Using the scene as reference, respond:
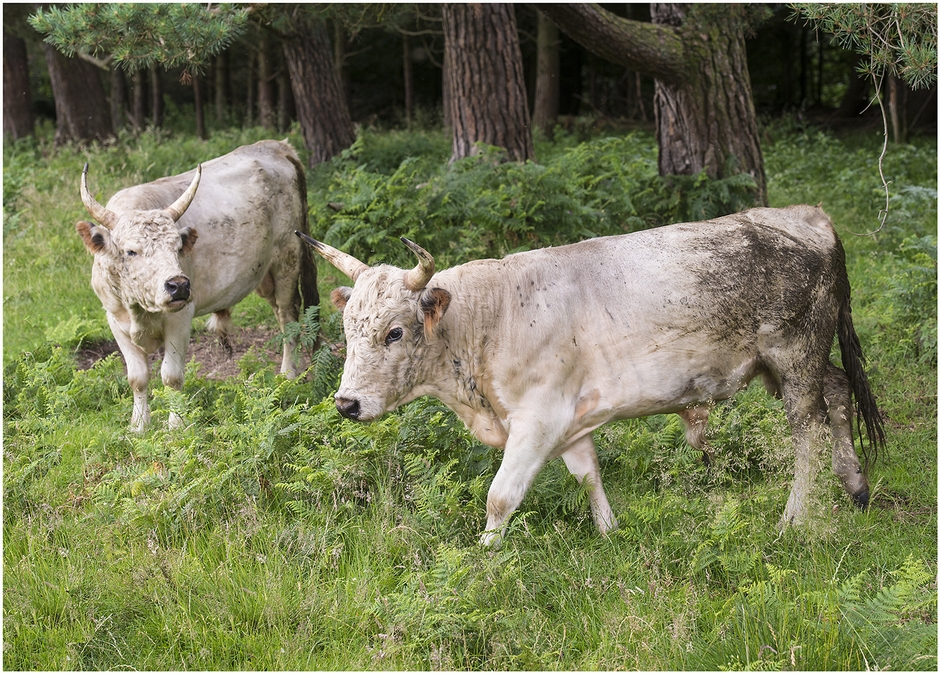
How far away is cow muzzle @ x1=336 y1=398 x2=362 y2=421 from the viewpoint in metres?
4.66

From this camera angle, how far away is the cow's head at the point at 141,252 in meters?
6.37

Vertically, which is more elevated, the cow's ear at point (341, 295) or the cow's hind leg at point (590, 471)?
the cow's ear at point (341, 295)

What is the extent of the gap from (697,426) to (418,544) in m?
2.01

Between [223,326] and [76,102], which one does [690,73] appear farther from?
[76,102]

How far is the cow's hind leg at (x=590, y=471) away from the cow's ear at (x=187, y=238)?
11.2ft

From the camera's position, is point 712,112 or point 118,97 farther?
point 118,97

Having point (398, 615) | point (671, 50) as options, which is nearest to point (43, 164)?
point (671, 50)

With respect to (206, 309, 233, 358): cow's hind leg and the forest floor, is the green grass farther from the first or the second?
(206, 309, 233, 358): cow's hind leg

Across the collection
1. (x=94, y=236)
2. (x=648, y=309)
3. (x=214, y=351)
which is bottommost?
(x=214, y=351)

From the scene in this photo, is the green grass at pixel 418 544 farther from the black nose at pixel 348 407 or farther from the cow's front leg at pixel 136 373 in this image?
the black nose at pixel 348 407

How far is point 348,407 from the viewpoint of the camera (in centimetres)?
467

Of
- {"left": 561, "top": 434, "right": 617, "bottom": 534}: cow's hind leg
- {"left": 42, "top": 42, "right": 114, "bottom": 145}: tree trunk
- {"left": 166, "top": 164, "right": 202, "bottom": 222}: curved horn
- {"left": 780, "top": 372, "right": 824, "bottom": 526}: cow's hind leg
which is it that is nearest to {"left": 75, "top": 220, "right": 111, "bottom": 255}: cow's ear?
{"left": 166, "top": 164, "right": 202, "bottom": 222}: curved horn

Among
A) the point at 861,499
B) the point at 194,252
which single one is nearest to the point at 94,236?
the point at 194,252

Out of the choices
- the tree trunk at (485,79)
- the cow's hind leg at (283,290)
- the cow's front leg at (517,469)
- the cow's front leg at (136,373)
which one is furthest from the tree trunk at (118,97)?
the cow's front leg at (517,469)
